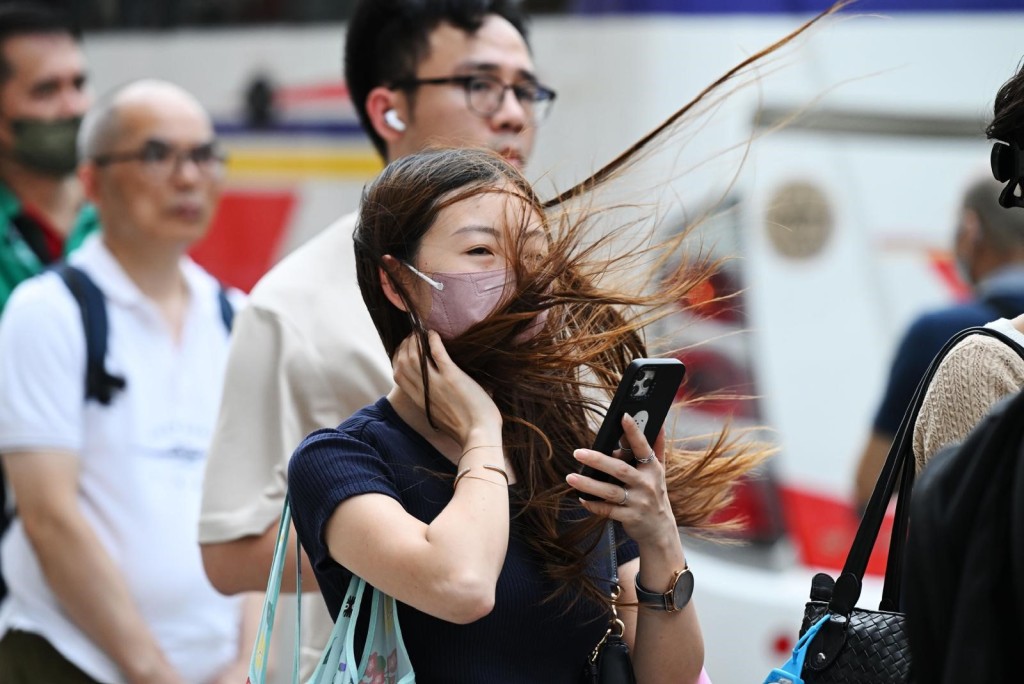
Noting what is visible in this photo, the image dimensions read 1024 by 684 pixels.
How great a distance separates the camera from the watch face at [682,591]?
2.19 meters

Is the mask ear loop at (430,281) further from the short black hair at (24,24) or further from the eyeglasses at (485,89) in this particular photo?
the short black hair at (24,24)

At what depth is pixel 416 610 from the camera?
209cm

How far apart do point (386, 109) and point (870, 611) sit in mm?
1432

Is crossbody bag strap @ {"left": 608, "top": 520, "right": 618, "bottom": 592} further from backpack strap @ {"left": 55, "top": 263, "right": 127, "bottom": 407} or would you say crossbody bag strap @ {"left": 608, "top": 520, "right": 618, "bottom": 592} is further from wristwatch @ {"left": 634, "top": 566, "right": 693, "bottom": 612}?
backpack strap @ {"left": 55, "top": 263, "right": 127, "bottom": 407}

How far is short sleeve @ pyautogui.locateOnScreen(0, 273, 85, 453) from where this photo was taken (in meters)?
3.50

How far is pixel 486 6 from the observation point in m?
3.03

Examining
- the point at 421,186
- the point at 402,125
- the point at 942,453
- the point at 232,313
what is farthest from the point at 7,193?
the point at 942,453

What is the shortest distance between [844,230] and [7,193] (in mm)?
2622

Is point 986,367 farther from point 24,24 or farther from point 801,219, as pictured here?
point 24,24

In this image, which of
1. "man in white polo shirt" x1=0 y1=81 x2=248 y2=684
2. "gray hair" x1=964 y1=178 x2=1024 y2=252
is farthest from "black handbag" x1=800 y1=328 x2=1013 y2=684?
"gray hair" x1=964 y1=178 x2=1024 y2=252

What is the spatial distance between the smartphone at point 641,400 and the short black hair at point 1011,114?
0.55 m

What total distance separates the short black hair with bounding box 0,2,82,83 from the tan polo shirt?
2.70 metres

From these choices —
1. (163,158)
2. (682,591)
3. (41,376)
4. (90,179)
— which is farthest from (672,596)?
(90,179)

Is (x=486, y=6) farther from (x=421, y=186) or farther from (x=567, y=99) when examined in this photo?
(x=567, y=99)
